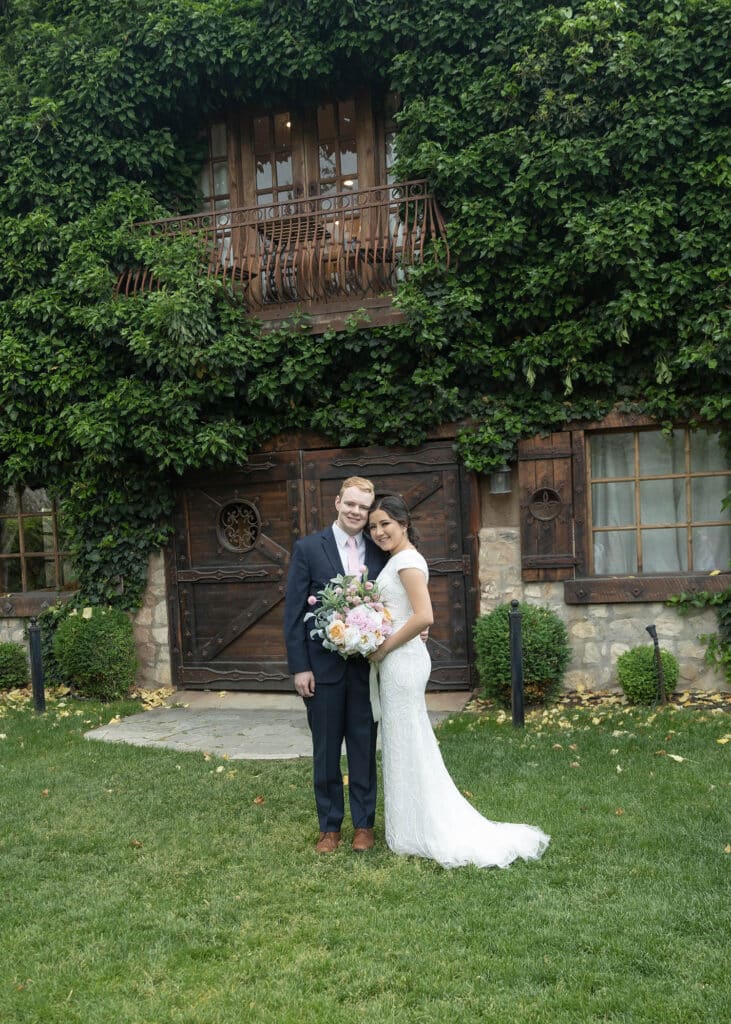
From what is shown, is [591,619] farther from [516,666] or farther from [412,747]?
[412,747]

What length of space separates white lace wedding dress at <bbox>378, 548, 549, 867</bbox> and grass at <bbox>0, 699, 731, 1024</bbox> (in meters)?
0.13

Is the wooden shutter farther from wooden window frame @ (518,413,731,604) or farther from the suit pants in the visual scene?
the suit pants

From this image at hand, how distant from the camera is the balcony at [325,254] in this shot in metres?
8.09

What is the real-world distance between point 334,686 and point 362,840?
795 mm

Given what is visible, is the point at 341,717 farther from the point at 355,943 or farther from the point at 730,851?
the point at 730,851

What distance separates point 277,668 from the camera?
873cm

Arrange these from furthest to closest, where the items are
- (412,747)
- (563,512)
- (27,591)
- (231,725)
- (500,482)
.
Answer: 1. (27,591)
2. (500,482)
3. (563,512)
4. (231,725)
5. (412,747)

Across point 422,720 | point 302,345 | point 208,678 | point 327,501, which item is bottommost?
point 208,678

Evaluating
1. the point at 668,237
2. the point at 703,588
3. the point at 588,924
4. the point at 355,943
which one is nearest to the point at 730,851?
the point at 588,924

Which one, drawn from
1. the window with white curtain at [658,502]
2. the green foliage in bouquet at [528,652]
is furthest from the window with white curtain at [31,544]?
the window with white curtain at [658,502]

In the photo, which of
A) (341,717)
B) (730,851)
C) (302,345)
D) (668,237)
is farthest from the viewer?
(302,345)

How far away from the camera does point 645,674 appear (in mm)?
7301

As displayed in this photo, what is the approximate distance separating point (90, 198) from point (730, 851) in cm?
832

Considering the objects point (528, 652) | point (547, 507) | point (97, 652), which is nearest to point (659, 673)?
point (528, 652)
